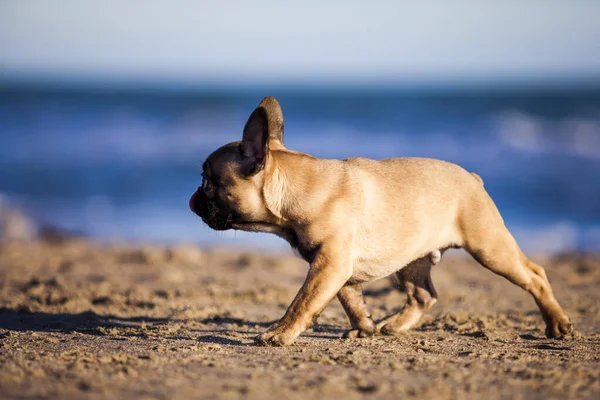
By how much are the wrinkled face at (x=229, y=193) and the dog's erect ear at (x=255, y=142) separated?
43 mm

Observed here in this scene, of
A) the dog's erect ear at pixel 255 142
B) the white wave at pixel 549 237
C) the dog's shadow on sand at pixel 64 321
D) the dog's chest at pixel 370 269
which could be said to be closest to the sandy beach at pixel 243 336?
the dog's shadow on sand at pixel 64 321

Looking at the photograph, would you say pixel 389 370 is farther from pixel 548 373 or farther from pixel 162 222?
pixel 162 222

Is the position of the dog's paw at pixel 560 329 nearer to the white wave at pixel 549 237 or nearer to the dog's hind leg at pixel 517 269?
the dog's hind leg at pixel 517 269

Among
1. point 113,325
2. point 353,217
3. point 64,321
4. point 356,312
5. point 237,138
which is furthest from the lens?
point 237,138

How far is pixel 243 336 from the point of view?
18.1 feet

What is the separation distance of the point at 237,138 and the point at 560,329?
25.6 m

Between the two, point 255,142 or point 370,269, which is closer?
point 255,142

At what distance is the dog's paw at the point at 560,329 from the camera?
5.71 meters

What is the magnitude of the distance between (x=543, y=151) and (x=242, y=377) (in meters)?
22.1

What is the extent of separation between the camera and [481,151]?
24453mm

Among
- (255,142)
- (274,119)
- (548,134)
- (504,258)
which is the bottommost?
(504,258)

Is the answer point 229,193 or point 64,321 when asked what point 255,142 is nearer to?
point 229,193

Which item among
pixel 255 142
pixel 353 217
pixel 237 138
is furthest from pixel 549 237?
pixel 237 138

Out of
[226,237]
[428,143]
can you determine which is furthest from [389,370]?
[428,143]
